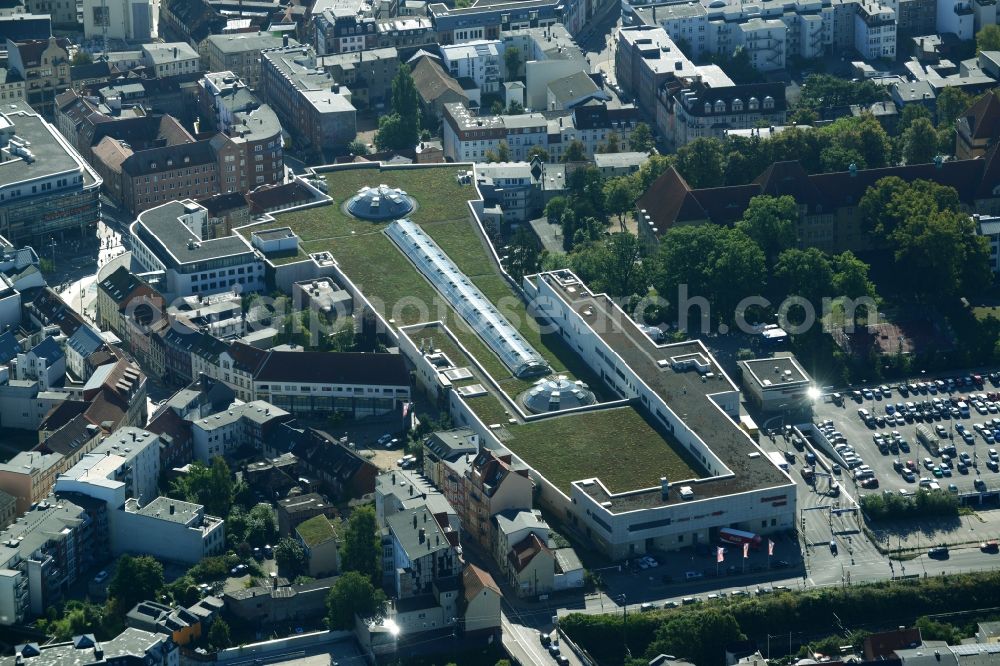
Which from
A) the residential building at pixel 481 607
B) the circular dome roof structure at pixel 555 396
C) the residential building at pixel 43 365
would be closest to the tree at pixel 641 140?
the circular dome roof structure at pixel 555 396

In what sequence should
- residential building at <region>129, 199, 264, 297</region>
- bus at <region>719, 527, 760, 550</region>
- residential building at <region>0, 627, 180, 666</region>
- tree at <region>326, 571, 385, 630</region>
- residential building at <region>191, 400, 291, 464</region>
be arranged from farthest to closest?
1. residential building at <region>129, 199, 264, 297</region>
2. residential building at <region>191, 400, 291, 464</region>
3. bus at <region>719, 527, 760, 550</region>
4. tree at <region>326, 571, 385, 630</region>
5. residential building at <region>0, 627, 180, 666</region>

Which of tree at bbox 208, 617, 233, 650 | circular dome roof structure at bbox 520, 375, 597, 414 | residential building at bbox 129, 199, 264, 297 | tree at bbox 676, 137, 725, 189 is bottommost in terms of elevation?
tree at bbox 208, 617, 233, 650

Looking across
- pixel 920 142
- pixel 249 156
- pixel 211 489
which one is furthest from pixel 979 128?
pixel 211 489

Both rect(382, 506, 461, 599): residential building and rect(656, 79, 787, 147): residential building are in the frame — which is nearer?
rect(382, 506, 461, 599): residential building

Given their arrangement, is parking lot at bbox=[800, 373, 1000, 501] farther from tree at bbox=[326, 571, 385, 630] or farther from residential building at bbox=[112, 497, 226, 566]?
residential building at bbox=[112, 497, 226, 566]

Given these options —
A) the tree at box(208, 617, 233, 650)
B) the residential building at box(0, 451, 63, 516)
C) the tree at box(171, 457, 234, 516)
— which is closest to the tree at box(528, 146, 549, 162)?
the tree at box(171, 457, 234, 516)

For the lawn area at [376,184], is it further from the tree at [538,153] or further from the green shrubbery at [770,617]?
Answer: the green shrubbery at [770,617]
